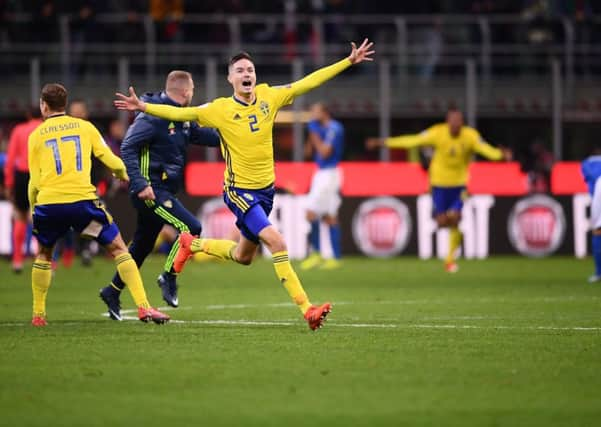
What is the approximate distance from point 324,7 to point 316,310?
19170 millimetres

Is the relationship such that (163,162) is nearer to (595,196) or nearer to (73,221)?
(73,221)

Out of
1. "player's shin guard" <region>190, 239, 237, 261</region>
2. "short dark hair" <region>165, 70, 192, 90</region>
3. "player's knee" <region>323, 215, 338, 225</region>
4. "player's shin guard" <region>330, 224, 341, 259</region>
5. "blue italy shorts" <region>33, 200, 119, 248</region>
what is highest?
"short dark hair" <region>165, 70, 192, 90</region>

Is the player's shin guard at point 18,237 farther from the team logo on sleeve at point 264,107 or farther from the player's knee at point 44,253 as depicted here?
the team logo on sleeve at point 264,107

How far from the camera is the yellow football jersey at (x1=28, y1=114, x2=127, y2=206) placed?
1098cm

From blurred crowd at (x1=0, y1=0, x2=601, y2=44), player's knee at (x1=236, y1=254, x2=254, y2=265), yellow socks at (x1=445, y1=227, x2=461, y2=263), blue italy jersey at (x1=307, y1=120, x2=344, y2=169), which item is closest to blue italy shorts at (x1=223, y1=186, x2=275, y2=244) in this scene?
player's knee at (x1=236, y1=254, x2=254, y2=265)

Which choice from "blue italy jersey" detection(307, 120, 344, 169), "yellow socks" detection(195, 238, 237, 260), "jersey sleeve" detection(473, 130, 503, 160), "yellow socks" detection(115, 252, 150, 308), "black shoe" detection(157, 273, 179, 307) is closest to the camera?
"yellow socks" detection(115, 252, 150, 308)

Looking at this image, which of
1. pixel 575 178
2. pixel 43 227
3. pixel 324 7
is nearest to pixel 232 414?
pixel 43 227

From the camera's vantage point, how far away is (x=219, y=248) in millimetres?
Result: 11805

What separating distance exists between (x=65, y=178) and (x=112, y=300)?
61.0 inches

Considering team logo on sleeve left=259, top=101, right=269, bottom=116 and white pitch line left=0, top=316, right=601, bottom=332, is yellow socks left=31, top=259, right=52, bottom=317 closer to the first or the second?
white pitch line left=0, top=316, right=601, bottom=332

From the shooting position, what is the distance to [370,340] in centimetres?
1017

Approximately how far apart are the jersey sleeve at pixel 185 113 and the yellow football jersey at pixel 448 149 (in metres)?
9.76

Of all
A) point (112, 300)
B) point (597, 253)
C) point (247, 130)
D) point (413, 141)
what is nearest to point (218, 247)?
point (112, 300)

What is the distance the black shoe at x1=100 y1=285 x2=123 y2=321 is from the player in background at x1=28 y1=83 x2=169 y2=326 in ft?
3.09
